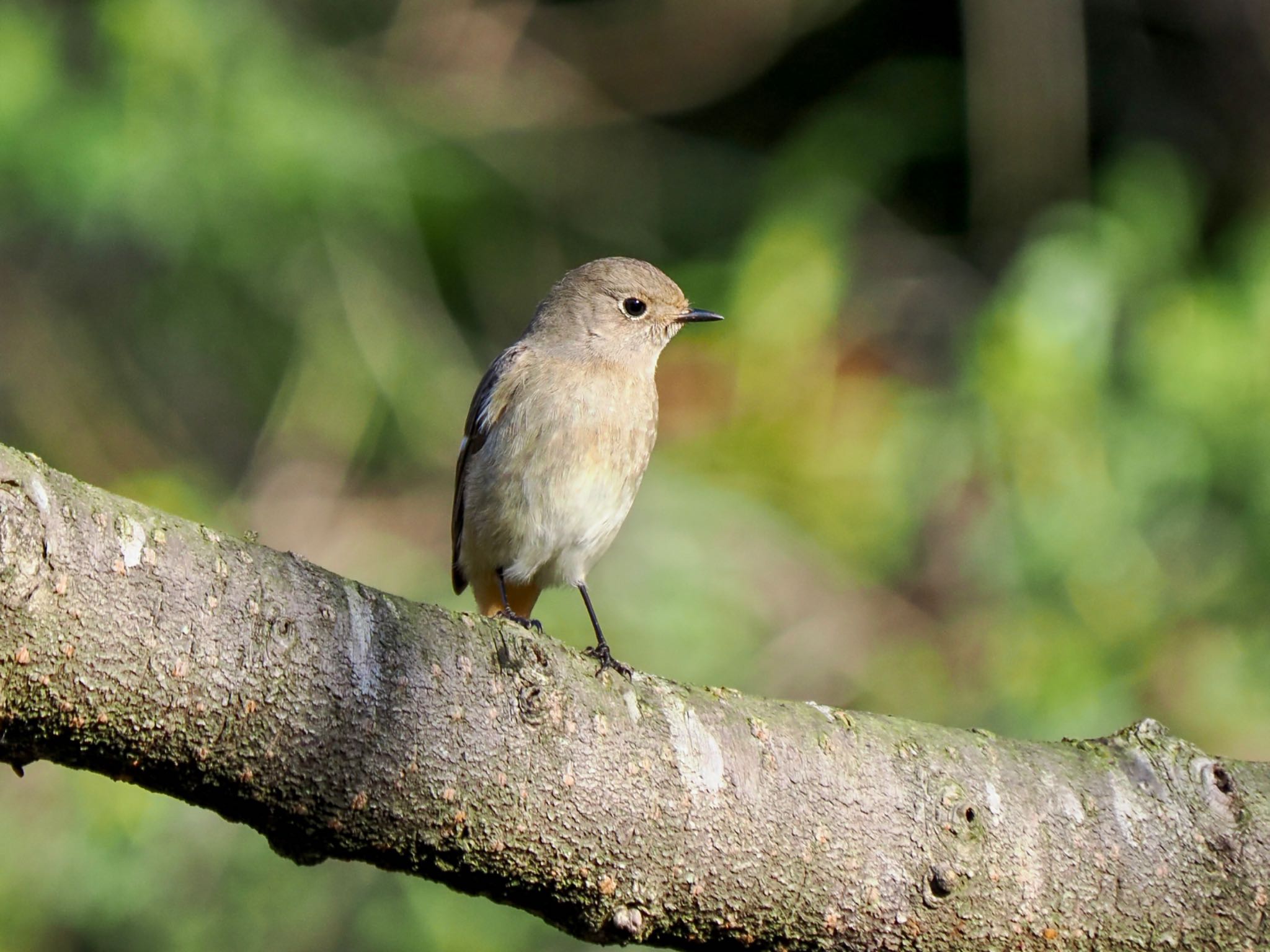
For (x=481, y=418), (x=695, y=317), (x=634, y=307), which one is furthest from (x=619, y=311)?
(x=481, y=418)

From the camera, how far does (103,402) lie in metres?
6.05

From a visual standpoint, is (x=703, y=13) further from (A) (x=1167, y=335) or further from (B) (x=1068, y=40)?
(A) (x=1167, y=335)

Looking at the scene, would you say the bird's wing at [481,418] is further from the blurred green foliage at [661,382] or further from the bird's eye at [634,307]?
the blurred green foliage at [661,382]

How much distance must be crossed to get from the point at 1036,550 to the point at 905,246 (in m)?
3.12

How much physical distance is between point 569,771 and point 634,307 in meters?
2.55

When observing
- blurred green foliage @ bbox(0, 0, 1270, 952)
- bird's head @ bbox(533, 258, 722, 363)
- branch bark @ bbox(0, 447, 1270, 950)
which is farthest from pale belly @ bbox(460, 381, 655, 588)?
branch bark @ bbox(0, 447, 1270, 950)

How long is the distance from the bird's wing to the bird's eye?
336 millimetres

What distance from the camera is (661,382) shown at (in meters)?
5.45

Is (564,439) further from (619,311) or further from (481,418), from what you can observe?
(619,311)

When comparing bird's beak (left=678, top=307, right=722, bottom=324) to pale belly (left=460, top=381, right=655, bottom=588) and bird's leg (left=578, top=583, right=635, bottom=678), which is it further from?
bird's leg (left=578, top=583, right=635, bottom=678)

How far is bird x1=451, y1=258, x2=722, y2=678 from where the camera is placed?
3695mm

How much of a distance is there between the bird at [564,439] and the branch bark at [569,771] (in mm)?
1503

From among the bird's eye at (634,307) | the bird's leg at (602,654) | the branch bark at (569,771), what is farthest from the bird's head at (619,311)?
the branch bark at (569,771)

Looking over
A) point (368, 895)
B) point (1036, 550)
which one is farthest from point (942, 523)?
point (368, 895)
